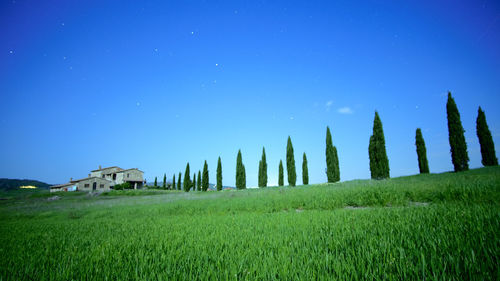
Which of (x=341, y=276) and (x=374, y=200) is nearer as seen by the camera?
(x=341, y=276)

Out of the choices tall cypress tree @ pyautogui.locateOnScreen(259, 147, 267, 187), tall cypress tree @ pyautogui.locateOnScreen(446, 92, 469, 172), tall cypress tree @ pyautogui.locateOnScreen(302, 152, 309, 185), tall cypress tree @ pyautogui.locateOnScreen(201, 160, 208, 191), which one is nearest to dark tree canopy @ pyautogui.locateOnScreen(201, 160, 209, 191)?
tall cypress tree @ pyautogui.locateOnScreen(201, 160, 208, 191)

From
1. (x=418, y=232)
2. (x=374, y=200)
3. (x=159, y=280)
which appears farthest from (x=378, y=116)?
(x=159, y=280)

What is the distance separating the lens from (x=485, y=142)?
90.3ft

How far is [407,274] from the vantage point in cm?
156

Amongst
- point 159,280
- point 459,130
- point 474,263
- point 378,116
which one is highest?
point 378,116

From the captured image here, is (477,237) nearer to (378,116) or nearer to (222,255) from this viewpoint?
(222,255)

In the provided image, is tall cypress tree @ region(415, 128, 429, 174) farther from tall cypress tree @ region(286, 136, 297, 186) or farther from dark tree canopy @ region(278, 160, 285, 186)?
dark tree canopy @ region(278, 160, 285, 186)

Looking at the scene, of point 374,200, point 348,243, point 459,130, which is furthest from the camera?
point 459,130

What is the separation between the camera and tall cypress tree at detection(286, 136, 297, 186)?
42.5 meters

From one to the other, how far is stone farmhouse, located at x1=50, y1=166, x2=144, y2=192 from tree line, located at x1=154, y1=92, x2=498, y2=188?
21.2 metres

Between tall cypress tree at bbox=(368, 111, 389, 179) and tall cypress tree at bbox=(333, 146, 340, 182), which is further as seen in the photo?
tall cypress tree at bbox=(333, 146, 340, 182)

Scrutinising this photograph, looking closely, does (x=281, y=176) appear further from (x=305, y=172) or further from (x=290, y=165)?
(x=305, y=172)

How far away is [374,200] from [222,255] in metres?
7.28

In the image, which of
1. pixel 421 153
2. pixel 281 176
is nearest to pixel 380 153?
pixel 421 153
